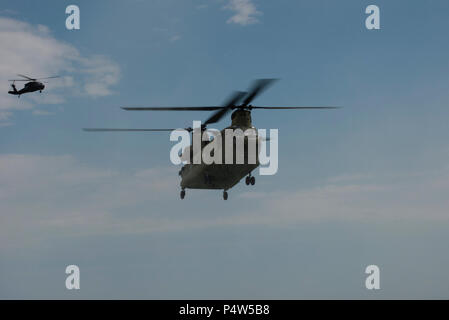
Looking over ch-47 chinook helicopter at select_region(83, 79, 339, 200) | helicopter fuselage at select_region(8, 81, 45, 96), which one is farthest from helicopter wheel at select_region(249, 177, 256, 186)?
helicopter fuselage at select_region(8, 81, 45, 96)

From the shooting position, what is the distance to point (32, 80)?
72750mm

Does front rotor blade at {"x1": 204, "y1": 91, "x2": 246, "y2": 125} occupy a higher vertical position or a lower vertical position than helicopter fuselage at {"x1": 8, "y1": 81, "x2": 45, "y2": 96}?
lower

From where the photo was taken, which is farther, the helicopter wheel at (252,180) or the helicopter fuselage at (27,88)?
the helicopter fuselage at (27,88)

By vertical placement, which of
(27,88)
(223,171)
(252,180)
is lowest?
(252,180)

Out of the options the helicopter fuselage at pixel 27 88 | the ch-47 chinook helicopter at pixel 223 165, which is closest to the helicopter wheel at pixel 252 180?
the ch-47 chinook helicopter at pixel 223 165

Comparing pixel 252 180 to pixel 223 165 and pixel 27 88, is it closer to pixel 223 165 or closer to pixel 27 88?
pixel 223 165

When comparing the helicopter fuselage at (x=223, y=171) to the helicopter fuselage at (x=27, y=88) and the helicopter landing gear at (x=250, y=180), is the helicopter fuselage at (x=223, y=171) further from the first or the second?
the helicopter fuselage at (x=27, y=88)

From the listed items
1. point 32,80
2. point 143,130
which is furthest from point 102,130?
point 32,80

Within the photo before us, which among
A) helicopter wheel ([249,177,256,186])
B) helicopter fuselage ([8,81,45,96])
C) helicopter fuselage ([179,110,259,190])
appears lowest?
helicopter wheel ([249,177,256,186])

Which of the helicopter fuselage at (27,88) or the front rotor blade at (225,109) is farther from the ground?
the helicopter fuselage at (27,88)

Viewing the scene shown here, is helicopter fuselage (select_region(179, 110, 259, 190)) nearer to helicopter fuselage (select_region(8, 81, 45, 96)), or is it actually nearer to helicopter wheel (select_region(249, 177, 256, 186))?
helicopter wheel (select_region(249, 177, 256, 186))

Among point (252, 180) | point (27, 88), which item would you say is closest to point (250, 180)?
point (252, 180)
